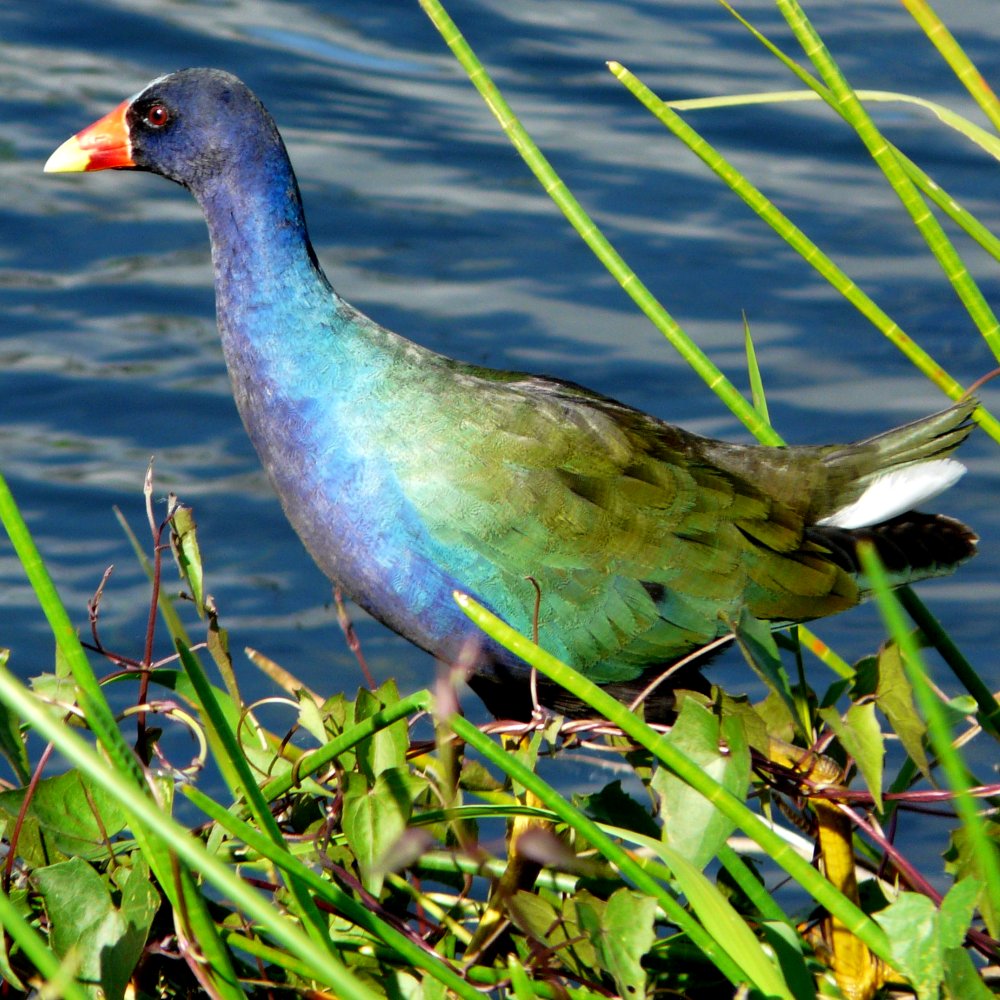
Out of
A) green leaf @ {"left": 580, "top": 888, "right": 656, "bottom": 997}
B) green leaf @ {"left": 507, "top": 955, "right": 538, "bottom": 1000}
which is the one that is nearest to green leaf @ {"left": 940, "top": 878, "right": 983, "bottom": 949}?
green leaf @ {"left": 580, "top": 888, "right": 656, "bottom": 997}

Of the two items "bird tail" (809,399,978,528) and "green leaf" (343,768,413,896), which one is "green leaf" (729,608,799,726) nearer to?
"green leaf" (343,768,413,896)

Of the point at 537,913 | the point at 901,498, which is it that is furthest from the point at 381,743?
the point at 901,498

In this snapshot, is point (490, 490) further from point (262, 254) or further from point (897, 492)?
point (897, 492)

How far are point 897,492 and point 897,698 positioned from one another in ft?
2.93

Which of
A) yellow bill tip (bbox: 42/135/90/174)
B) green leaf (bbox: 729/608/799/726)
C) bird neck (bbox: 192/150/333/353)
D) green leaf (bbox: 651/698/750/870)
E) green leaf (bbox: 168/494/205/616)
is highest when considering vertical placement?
yellow bill tip (bbox: 42/135/90/174)

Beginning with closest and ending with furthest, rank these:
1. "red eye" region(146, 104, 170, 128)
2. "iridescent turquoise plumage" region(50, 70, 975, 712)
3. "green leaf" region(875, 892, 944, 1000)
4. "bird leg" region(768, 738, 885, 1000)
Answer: "green leaf" region(875, 892, 944, 1000) → "bird leg" region(768, 738, 885, 1000) → "iridescent turquoise plumage" region(50, 70, 975, 712) → "red eye" region(146, 104, 170, 128)

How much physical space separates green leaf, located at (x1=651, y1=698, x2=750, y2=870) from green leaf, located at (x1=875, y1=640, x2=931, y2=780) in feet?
0.76

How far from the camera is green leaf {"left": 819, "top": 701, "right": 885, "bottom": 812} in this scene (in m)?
1.53

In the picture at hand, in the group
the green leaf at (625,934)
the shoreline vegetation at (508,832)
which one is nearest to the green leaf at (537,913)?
the shoreline vegetation at (508,832)

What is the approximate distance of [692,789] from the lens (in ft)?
4.59

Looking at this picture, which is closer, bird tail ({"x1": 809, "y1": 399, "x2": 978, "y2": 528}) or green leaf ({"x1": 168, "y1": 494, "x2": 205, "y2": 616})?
green leaf ({"x1": 168, "y1": 494, "x2": 205, "y2": 616})

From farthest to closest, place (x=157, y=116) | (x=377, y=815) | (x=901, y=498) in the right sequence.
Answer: (x=157, y=116)
(x=901, y=498)
(x=377, y=815)

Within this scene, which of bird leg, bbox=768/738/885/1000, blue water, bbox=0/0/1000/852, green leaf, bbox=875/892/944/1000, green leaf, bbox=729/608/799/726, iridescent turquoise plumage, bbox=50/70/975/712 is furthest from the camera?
blue water, bbox=0/0/1000/852

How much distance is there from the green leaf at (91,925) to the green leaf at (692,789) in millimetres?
498
